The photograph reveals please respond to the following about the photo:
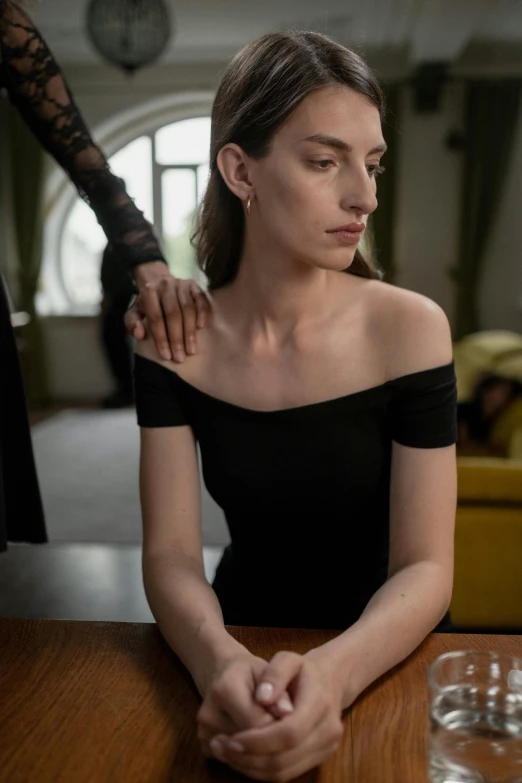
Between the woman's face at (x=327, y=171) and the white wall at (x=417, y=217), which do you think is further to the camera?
the white wall at (x=417, y=217)

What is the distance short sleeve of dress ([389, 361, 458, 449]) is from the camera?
1132 millimetres

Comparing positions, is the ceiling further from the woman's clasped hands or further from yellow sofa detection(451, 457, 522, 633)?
the woman's clasped hands

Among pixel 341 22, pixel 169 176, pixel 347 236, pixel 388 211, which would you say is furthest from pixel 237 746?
pixel 169 176

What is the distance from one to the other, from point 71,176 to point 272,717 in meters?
1.10

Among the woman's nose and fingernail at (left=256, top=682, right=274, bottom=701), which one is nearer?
fingernail at (left=256, top=682, right=274, bottom=701)

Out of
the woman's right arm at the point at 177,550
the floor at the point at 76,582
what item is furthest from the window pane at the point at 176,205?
the woman's right arm at the point at 177,550

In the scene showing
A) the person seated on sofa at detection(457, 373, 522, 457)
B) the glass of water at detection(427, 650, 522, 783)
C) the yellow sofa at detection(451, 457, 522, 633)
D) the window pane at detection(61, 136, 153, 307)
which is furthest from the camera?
the window pane at detection(61, 136, 153, 307)

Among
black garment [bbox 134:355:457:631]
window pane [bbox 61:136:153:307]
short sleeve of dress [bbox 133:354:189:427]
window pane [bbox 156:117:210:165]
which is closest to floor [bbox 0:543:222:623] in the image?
black garment [bbox 134:355:457:631]

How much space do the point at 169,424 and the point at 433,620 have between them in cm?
47

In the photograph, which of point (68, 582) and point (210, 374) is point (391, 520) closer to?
point (210, 374)

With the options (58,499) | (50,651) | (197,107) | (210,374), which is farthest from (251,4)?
(50,651)

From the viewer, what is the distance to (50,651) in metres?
0.92

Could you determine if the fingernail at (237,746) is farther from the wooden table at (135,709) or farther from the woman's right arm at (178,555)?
the woman's right arm at (178,555)

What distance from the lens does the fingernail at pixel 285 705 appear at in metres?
0.72
